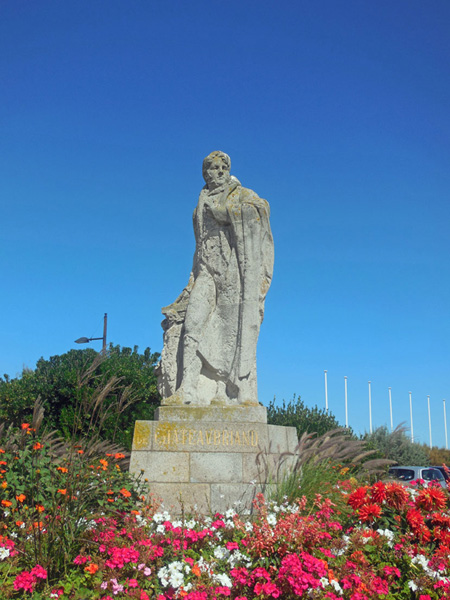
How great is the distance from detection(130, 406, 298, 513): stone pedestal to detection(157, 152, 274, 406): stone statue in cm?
46

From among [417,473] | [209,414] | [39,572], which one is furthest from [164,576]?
[417,473]

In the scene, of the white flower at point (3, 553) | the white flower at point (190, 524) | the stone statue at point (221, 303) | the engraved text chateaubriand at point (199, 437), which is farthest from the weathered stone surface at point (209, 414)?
the white flower at point (3, 553)

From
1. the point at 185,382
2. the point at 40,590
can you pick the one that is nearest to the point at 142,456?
the point at 185,382

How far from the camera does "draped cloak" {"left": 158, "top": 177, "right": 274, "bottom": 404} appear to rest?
7.27 meters

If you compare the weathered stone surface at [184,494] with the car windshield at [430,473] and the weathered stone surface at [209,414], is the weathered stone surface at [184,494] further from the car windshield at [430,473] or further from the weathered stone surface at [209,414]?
the car windshield at [430,473]

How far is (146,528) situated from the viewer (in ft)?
16.5

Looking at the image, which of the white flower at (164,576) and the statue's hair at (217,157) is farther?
the statue's hair at (217,157)

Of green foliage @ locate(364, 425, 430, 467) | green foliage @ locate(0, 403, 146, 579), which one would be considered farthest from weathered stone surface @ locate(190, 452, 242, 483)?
green foliage @ locate(364, 425, 430, 467)

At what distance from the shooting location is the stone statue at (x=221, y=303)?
7.22 m

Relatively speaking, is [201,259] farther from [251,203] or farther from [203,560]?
[203,560]

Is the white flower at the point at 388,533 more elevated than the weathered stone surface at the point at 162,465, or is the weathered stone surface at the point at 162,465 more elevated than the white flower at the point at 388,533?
the weathered stone surface at the point at 162,465

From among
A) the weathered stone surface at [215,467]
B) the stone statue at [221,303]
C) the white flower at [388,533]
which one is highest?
the stone statue at [221,303]

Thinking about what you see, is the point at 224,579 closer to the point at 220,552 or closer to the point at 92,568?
the point at 220,552

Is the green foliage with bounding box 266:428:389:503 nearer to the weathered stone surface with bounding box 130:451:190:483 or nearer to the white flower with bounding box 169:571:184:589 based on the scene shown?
the weathered stone surface with bounding box 130:451:190:483
